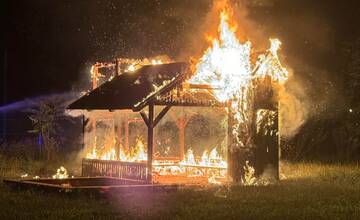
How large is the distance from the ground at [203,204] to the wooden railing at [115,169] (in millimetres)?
2934

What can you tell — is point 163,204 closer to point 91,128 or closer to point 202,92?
point 202,92

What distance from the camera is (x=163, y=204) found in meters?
15.4

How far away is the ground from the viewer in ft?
45.1

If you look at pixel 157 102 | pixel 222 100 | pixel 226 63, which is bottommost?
pixel 157 102

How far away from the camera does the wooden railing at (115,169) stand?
2069cm

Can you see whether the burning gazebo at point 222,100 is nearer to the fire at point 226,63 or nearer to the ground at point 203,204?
the fire at point 226,63

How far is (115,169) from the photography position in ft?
72.5

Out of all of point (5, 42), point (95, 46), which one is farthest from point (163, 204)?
point (5, 42)

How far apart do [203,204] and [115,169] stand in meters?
7.24

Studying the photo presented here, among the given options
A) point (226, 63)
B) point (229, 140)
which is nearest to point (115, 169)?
point (229, 140)

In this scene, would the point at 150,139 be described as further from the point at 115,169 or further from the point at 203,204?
the point at 203,204

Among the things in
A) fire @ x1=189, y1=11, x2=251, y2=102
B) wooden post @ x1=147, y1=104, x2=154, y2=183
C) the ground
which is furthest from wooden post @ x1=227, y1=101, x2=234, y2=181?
wooden post @ x1=147, y1=104, x2=154, y2=183

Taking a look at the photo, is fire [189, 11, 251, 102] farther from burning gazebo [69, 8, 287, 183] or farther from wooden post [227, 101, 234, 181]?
wooden post [227, 101, 234, 181]

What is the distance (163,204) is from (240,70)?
697 cm
